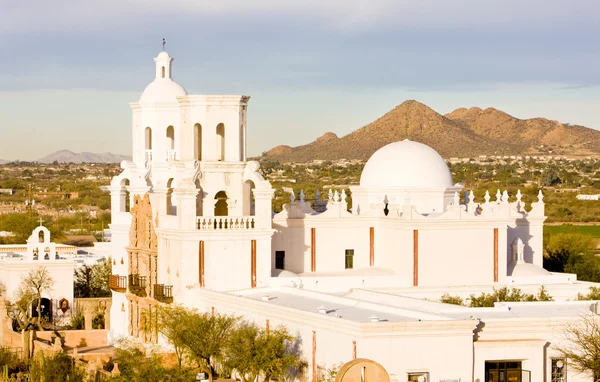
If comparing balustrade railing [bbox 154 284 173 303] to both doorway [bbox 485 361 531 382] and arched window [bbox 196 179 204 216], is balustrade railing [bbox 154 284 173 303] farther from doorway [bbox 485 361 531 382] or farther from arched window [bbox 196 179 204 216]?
doorway [bbox 485 361 531 382]

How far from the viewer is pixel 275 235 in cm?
4409

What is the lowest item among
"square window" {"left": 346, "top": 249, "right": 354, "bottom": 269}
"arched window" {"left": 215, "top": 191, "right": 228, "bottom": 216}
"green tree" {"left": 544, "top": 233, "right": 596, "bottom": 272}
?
"green tree" {"left": 544, "top": 233, "right": 596, "bottom": 272}

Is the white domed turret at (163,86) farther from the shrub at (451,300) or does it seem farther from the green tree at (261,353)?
the green tree at (261,353)

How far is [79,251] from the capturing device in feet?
204

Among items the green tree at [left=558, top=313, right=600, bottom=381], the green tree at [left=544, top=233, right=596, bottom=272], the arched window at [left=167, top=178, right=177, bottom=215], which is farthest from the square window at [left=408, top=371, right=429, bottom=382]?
the green tree at [left=544, top=233, right=596, bottom=272]

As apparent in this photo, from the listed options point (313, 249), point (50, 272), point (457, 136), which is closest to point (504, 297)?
point (313, 249)

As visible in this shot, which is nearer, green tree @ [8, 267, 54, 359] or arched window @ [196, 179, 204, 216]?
arched window @ [196, 179, 204, 216]

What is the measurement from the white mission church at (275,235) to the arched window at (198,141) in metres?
0.05

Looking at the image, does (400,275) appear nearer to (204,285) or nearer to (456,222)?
(456,222)

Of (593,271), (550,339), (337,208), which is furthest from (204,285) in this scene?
(593,271)

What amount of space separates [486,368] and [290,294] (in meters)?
9.21

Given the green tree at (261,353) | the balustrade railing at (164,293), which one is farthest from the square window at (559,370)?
the balustrade railing at (164,293)

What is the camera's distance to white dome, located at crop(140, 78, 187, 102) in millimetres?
48719

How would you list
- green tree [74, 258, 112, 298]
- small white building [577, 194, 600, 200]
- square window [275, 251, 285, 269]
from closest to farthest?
square window [275, 251, 285, 269] < green tree [74, 258, 112, 298] < small white building [577, 194, 600, 200]
